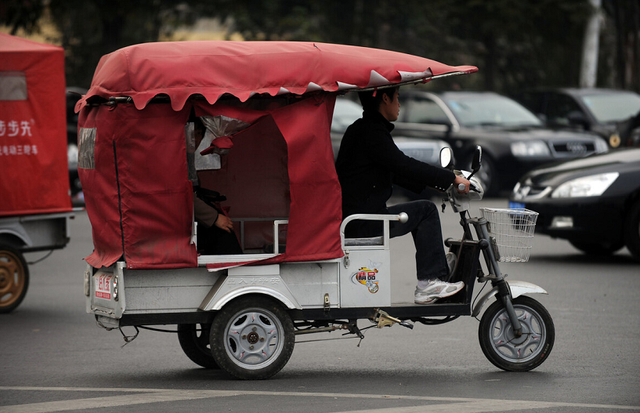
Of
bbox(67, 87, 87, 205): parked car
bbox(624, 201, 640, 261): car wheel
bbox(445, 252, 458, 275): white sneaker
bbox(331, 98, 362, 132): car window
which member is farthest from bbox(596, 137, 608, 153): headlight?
bbox(445, 252, 458, 275): white sneaker

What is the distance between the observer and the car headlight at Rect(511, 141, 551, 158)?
698 inches

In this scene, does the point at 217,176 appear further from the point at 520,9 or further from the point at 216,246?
the point at 520,9

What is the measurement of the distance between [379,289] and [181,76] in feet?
5.68

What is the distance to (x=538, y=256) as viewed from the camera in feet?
40.3

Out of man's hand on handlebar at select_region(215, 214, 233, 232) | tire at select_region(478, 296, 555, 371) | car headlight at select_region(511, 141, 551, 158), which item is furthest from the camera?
car headlight at select_region(511, 141, 551, 158)

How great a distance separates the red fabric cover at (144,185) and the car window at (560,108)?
49.1 ft

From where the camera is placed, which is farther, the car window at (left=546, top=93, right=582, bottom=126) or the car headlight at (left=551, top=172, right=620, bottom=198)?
the car window at (left=546, top=93, right=582, bottom=126)

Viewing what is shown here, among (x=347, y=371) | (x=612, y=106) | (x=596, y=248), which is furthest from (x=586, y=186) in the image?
(x=612, y=106)

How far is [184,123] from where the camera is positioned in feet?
19.6

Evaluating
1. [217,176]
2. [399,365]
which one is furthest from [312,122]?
[399,365]

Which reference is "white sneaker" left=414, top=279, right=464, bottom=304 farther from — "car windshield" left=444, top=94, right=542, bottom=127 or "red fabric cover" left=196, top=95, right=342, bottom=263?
"car windshield" left=444, top=94, right=542, bottom=127

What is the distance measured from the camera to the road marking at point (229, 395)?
18.0 ft

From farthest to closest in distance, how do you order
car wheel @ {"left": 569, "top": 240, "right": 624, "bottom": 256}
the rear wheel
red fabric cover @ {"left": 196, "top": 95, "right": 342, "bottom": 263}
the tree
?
the tree
car wheel @ {"left": 569, "top": 240, "right": 624, "bottom": 256}
the rear wheel
red fabric cover @ {"left": 196, "top": 95, "right": 342, "bottom": 263}

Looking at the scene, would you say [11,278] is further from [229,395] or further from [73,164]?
[73,164]
